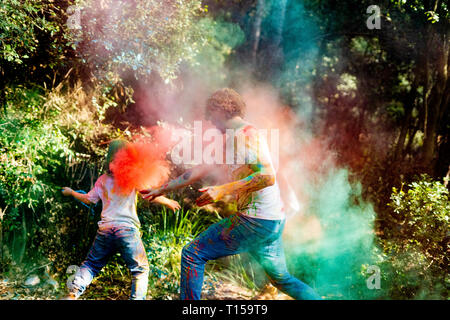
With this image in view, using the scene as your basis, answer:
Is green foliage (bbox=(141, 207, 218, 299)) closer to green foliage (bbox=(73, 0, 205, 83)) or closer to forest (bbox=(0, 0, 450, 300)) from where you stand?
forest (bbox=(0, 0, 450, 300))

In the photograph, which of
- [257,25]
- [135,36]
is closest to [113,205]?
[135,36]

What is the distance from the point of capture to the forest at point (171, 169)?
4.11m

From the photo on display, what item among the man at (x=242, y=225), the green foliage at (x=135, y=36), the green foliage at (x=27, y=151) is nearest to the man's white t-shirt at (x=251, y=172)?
the man at (x=242, y=225)

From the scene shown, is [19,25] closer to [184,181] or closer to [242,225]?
[184,181]

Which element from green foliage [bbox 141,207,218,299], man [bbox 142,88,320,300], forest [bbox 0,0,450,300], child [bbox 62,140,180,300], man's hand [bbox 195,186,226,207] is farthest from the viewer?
green foliage [bbox 141,207,218,299]

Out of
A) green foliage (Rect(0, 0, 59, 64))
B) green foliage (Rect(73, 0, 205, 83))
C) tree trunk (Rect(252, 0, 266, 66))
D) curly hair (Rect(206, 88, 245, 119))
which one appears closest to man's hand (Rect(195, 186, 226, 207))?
curly hair (Rect(206, 88, 245, 119))

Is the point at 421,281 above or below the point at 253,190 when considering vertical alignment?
below

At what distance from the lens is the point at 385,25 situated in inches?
284

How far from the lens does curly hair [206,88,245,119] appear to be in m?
3.25

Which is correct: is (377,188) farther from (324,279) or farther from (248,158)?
(248,158)

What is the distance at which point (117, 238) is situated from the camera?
3346 mm

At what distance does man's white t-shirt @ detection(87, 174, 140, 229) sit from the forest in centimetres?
105

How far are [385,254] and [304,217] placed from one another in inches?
44.2
